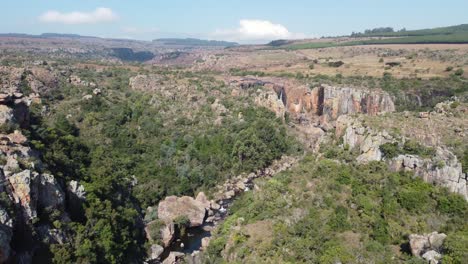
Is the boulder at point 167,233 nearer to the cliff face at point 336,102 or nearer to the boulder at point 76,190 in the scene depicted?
the boulder at point 76,190

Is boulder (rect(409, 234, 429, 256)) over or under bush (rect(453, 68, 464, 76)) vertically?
under

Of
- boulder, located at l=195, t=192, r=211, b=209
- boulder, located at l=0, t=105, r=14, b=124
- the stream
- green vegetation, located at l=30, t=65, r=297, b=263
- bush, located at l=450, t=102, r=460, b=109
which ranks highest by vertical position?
boulder, located at l=0, t=105, r=14, b=124

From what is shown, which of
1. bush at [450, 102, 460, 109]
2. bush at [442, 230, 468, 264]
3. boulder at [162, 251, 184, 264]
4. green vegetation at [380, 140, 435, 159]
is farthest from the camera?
bush at [450, 102, 460, 109]

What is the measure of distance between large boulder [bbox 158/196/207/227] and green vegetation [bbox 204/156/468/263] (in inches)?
326

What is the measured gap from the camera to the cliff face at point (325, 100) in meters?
71.1

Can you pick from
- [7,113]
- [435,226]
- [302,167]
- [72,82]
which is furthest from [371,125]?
[72,82]

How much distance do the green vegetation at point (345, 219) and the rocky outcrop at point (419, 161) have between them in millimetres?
859

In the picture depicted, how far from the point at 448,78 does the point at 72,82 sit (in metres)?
67.5

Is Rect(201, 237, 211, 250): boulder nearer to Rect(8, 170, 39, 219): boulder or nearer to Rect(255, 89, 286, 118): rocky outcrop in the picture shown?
Rect(8, 170, 39, 219): boulder

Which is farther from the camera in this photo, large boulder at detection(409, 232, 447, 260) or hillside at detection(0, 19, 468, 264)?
hillside at detection(0, 19, 468, 264)

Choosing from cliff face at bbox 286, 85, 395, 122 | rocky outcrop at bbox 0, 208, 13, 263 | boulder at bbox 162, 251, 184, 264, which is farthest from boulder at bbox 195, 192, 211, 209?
cliff face at bbox 286, 85, 395, 122

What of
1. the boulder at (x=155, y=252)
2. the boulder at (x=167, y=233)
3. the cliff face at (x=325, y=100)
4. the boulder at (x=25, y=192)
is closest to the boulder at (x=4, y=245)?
the boulder at (x=25, y=192)

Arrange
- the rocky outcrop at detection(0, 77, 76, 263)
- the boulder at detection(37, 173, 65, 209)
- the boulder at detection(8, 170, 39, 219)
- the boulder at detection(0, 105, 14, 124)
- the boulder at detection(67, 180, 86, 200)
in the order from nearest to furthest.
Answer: the rocky outcrop at detection(0, 77, 76, 263) < the boulder at detection(8, 170, 39, 219) < the boulder at detection(37, 173, 65, 209) < the boulder at detection(67, 180, 86, 200) < the boulder at detection(0, 105, 14, 124)

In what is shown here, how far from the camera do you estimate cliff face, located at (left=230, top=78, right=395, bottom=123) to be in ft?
233
